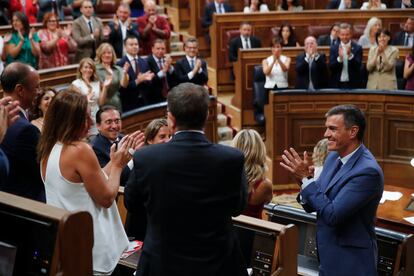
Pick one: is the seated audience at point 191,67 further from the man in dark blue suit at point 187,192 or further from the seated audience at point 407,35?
the man in dark blue suit at point 187,192

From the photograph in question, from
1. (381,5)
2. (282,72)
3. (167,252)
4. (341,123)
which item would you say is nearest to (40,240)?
(167,252)

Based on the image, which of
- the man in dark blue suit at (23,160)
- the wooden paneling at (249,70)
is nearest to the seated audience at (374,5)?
the wooden paneling at (249,70)

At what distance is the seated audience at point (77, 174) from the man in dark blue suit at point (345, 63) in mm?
5636

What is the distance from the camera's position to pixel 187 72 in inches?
300

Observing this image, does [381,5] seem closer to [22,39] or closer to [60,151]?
[22,39]

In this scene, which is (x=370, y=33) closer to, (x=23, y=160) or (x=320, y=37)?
A: (x=320, y=37)

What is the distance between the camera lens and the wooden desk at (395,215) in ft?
14.9

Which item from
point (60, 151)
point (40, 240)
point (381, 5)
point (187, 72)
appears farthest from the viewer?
point (381, 5)

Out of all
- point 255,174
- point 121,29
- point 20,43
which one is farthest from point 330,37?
point 255,174

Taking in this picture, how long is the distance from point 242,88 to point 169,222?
6066 mm

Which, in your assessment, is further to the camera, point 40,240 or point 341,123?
point 341,123

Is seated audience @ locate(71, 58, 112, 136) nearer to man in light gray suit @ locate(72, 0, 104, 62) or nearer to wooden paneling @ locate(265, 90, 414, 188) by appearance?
man in light gray suit @ locate(72, 0, 104, 62)

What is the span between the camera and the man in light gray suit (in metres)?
7.81

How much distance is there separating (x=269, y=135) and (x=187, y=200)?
18.0ft
